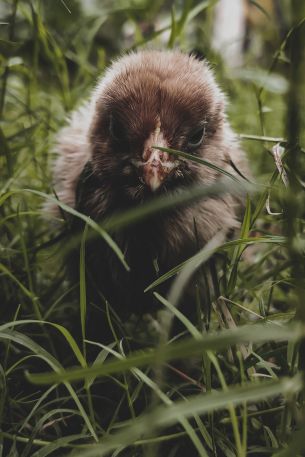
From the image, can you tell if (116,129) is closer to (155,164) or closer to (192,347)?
(155,164)

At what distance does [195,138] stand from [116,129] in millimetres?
235

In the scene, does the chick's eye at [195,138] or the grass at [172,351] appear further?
the chick's eye at [195,138]

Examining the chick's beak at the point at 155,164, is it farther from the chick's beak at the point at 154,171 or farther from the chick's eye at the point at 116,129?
the chick's eye at the point at 116,129

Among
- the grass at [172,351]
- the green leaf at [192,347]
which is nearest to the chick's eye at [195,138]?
the grass at [172,351]

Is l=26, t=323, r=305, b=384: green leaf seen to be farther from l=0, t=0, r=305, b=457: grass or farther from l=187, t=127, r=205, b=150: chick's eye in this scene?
l=187, t=127, r=205, b=150: chick's eye

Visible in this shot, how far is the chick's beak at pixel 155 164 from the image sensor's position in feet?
4.25

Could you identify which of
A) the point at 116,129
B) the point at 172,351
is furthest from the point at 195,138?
the point at 172,351

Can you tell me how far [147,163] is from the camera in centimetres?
131

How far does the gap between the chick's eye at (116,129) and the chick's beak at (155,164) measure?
0.41 ft

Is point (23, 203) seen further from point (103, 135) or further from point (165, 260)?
point (165, 260)

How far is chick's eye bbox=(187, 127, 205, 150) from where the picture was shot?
148 cm

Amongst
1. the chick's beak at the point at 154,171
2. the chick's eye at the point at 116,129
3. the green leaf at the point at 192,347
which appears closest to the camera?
the green leaf at the point at 192,347

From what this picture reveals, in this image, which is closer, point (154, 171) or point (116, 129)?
point (154, 171)

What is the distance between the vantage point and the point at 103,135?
1585 mm
